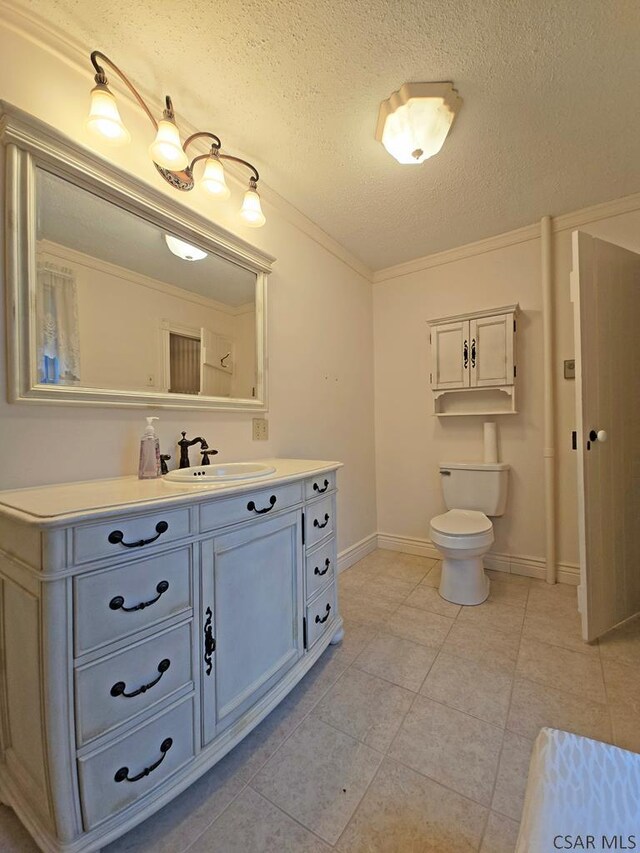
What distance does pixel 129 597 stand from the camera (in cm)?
85

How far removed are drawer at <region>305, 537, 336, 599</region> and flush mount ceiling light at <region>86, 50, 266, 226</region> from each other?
1.55 meters

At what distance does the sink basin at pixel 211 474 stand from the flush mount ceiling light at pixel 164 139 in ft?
3.66

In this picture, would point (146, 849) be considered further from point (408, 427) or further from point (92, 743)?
point (408, 427)

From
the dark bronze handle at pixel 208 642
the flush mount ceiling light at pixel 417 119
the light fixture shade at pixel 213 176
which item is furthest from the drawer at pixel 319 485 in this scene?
the flush mount ceiling light at pixel 417 119

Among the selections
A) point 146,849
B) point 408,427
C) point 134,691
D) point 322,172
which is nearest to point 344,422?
point 408,427

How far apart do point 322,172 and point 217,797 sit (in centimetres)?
253

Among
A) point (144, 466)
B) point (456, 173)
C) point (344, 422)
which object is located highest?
point (456, 173)

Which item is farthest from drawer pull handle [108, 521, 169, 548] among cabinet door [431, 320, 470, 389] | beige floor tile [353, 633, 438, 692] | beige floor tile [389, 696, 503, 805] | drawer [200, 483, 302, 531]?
cabinet door [431, 320, 470, 389]

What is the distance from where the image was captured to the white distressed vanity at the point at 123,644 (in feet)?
2.48

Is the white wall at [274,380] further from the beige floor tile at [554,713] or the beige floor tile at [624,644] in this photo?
the beige floor tile at [624,644]

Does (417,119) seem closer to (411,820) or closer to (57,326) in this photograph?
(57,326)

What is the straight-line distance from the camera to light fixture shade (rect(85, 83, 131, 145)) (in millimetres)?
1083

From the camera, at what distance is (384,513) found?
115 inches

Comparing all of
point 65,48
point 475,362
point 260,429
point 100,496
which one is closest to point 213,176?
point 65,48
